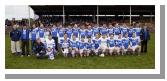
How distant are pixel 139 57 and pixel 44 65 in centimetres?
392

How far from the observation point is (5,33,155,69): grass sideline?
1368 centimetres

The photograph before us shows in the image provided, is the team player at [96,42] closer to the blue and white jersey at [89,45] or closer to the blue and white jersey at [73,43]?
the blue and white jersey at [89,45]

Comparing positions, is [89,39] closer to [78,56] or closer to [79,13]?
[78,56]

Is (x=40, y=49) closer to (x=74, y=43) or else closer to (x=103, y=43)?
(x=74, y=43)

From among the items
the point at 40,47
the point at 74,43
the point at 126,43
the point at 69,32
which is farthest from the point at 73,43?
the point at 126,43

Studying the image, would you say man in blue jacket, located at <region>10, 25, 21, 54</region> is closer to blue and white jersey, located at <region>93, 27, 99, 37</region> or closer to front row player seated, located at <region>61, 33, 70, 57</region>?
front row player seated, located at <region>61, 33, 70, 57</region>

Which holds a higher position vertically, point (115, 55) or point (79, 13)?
point (79, 13)

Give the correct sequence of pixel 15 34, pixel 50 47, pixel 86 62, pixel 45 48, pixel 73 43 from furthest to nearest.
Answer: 1. pixel 15 34
2. pixel 73 43
3. pixel 45 48
4. pixel 50 47
5. pixel 86 62

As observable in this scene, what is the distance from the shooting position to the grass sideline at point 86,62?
1368cm

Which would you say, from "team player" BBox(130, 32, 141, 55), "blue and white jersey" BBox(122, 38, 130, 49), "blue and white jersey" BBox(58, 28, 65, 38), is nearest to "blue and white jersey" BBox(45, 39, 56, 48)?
"blue and white jersey" BBox(58, 28, 65, 38)

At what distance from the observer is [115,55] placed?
53.2ft

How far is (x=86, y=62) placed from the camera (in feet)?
47.7

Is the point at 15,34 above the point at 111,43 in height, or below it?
above
